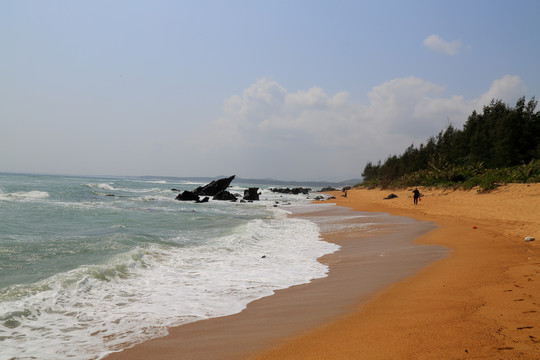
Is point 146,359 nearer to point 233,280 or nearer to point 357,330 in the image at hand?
point 357,330

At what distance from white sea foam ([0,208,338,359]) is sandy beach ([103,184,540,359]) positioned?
52 cm

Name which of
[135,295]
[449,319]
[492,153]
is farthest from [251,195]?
[449,319]

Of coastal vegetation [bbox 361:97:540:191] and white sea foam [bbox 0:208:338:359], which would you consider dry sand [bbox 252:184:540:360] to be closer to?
white sea foam [bbox 0:208:338:359]

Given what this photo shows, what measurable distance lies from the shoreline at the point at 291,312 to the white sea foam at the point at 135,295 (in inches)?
12.7

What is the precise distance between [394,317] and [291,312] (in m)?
1.46

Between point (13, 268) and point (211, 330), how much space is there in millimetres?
5872


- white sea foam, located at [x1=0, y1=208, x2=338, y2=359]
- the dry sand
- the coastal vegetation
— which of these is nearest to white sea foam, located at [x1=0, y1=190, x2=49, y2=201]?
white sea foam, located at [x1=0, y1=208, x2=338, y2=359]

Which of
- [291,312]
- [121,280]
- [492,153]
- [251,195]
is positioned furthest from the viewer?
[251,195]

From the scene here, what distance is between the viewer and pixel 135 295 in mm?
5777

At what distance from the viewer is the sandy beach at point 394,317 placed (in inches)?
122

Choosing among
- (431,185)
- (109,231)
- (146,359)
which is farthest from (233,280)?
(431,185)

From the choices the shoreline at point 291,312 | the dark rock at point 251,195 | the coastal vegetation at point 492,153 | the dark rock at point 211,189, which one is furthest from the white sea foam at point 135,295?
the dark rock at point 211,189

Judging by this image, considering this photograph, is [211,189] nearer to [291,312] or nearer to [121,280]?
[121,280]

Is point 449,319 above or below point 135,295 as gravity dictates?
above
